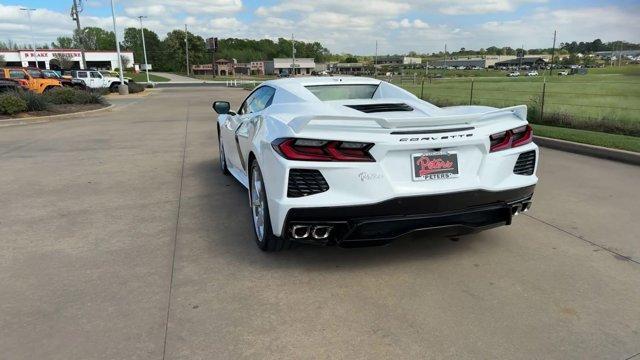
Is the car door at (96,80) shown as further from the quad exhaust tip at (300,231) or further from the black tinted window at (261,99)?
the quad exhaust tip at (300,231)

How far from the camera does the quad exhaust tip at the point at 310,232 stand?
3.34 meters

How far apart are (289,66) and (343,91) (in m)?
110

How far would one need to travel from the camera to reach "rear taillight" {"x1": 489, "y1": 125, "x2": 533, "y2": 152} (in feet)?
11.7

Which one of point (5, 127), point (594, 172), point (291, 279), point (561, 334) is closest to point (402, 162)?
point (291, 279)

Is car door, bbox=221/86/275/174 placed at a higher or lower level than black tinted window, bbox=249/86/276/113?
lower

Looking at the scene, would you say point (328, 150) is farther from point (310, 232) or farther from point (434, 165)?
point (434, 165)

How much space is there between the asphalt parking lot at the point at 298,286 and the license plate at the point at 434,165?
0.77 metres

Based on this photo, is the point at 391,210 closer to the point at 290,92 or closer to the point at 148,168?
the point at 290,92

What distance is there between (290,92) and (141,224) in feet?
6.62

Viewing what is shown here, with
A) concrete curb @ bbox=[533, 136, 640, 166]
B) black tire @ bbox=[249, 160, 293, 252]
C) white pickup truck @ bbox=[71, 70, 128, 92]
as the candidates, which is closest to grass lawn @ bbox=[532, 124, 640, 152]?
concrete curb @ bbox=[533, 136, 640, 166]

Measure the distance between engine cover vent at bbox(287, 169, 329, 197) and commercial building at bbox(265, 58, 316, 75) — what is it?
86.5 metres

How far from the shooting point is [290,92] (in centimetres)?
466

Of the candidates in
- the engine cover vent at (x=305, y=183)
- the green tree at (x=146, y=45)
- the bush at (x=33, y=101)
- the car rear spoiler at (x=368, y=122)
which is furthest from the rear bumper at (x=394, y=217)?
the green tree at (x=146, y=45)

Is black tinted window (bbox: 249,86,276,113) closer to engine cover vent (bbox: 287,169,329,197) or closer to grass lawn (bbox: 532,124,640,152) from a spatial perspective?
engine cover vent (bbox: 287,169,329,197)
